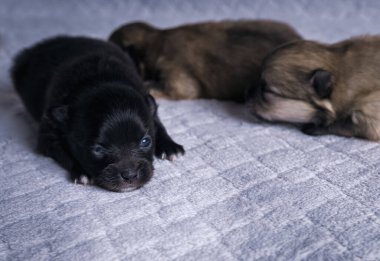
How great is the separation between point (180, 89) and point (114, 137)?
43.9 inches

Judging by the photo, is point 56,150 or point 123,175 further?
point 56,150

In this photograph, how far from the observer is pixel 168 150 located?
194 centimetres

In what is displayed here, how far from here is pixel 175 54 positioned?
277 cm

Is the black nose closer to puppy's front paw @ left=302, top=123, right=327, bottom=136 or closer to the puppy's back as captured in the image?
the puppy's back

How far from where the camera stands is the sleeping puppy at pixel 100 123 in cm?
164

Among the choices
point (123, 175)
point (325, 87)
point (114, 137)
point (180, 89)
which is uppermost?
point (325, 87)

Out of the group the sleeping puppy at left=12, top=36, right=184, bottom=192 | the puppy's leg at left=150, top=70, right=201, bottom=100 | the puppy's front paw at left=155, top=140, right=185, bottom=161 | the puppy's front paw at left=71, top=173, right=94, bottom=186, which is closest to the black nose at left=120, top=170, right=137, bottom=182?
the sleeping puppy at left=12, top=36, right=184, bottom=192

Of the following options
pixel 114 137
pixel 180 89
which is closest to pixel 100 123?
pixel 114 137

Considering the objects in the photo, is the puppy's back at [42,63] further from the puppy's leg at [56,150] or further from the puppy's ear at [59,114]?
the puppy's ear at [59,114]

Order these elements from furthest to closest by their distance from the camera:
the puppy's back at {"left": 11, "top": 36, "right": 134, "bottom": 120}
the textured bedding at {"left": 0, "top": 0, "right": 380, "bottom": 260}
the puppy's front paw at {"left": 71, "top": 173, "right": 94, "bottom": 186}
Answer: the puppy's back at {"left": 11, "top": 36, "right": 134, "bottom": 120}, the puppy's front paw at {"left": 71, "top": 173, "right": 94, "bottom": 186}, the textured bedding at {"left": 0, "top": 0, "right": 380, "bottom": 260}

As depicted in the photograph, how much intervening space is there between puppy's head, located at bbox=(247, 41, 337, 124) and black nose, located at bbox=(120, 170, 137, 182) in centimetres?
88

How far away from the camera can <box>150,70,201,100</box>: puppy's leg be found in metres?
2.69

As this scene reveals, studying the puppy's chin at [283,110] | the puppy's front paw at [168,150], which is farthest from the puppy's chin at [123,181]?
the puppy's chin at [283,110]

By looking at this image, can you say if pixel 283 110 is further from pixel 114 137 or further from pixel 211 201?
pixel 114 137
